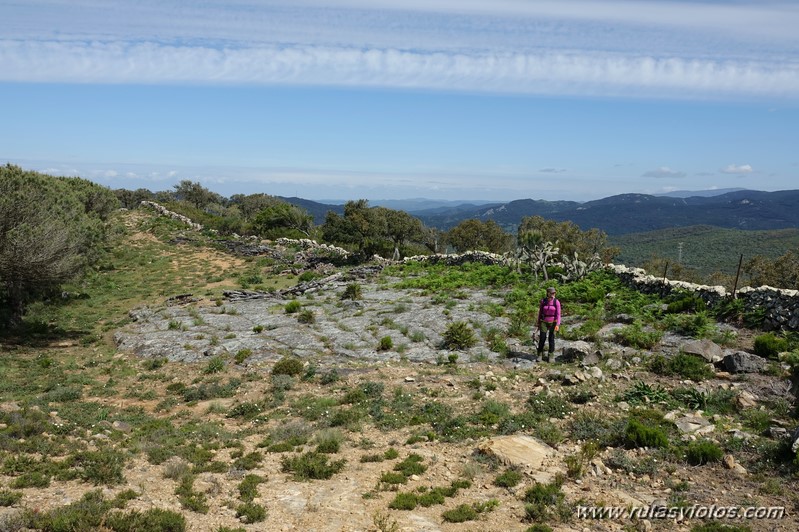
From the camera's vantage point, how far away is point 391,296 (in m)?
28.1

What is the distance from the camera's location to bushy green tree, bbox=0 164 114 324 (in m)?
20.8

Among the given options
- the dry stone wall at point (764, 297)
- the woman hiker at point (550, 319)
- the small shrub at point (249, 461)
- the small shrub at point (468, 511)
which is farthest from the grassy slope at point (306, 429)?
the dry stone wall at point (764, 297)

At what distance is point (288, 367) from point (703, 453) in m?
11.7

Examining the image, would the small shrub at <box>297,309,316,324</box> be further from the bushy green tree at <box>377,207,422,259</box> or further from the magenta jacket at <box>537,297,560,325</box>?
the bushy green tree at <box>377,207,422,259</box>

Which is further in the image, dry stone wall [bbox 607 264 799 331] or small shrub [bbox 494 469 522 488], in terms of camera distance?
dry stone wall [bbox 607 264 799 331]

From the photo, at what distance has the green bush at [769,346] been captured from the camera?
49.0 ft

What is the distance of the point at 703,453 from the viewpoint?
32.7ft

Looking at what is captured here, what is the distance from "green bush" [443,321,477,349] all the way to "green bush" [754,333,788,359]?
350 inches

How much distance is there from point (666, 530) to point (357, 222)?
130 feet

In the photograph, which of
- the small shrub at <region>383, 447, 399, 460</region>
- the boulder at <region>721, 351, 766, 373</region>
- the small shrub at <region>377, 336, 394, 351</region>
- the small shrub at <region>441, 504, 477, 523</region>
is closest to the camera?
the small shrub at <region>441, 504, 477, 523</region>

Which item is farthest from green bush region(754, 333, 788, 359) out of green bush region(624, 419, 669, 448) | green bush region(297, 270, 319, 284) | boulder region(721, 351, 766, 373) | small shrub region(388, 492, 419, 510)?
green bush region(297, 270, 319, 284)

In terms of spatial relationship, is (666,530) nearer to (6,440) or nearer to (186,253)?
(6,440)

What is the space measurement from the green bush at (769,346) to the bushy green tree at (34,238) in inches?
1039

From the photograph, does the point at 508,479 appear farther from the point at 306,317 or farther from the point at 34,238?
the point at 34,238
